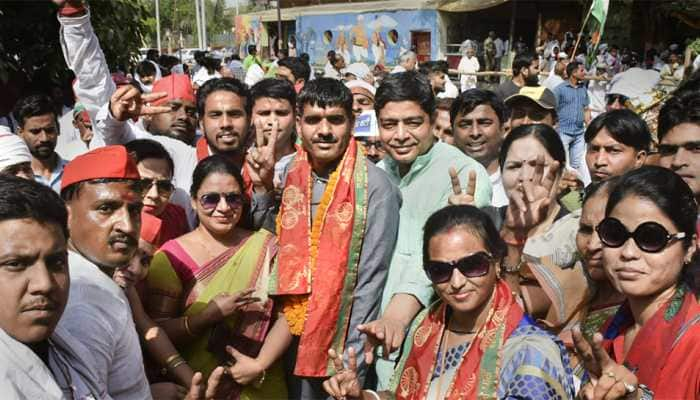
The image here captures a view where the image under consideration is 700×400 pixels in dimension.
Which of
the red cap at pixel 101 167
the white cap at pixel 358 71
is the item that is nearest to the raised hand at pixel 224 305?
the red cap at pixel 101 167

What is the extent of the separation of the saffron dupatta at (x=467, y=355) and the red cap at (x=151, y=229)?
4.10 feet

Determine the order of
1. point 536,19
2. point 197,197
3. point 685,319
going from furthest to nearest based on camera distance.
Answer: point 536,19
point 197,197
point 685,319

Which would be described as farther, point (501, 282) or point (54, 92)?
point (54, 92)

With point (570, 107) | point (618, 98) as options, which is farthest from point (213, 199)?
point (618, 98)

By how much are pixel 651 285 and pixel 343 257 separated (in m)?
1.14

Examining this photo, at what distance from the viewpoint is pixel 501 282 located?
2.30 meters

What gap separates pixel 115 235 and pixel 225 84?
168 cm

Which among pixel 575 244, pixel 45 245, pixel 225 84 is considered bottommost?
pixel 575 244

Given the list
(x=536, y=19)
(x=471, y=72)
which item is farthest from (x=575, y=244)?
(x=536, y=19)

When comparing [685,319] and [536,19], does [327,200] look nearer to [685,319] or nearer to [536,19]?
[685,319]

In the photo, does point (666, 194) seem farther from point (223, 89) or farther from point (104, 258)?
point (223, 89)

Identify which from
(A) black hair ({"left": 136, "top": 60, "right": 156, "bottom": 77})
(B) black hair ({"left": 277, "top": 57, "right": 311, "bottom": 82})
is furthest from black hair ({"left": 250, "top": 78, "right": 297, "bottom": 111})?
(A) black hair ({"left": 136, "top": 60, "right": 156, "bottom": 77})

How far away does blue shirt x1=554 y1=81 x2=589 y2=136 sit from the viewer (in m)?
7.88

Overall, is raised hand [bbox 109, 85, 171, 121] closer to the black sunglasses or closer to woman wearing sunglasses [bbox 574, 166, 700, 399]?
the black sunglasses
